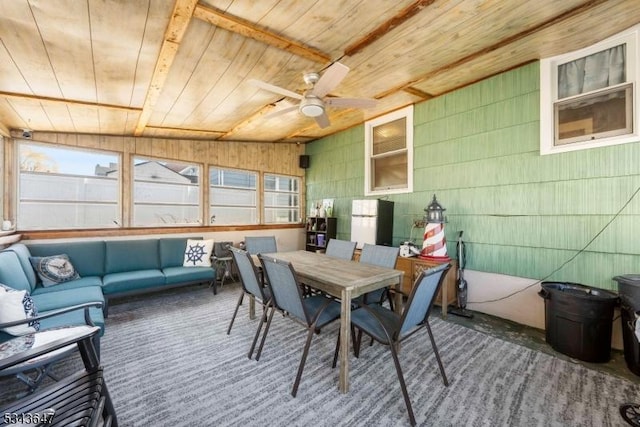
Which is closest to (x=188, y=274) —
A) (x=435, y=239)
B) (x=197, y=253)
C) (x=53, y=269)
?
(x=197, y=253)

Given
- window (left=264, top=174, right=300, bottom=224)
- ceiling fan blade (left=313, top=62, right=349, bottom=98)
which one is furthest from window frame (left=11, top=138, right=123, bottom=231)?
ceiling fan blade (left=313, top=62, right=349, bottom=98)

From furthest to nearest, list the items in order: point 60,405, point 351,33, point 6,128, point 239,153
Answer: point 239,153, point 6,128, point 351,33, point 60,405

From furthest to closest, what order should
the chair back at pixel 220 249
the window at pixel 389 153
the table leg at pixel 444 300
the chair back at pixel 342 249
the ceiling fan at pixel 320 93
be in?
1. the chair back at pixel 220 249
2. the window at pixel 389 153
3. the table leg at pixel 444 300
4. the chair back at pixel 342 249
5. the ceiling fan at pixel 320 93

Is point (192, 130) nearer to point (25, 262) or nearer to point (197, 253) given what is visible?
point (197, 253)

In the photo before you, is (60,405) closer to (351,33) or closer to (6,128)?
(351,33)

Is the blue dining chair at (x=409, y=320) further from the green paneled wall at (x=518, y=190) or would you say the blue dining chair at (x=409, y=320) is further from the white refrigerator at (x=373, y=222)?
the white refrigerator at (x=373, y=222)

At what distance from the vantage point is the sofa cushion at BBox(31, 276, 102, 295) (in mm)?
2935

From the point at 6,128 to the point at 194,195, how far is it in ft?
7.82

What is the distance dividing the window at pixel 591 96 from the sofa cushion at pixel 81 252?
19.1ft

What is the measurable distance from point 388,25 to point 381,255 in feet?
7.10

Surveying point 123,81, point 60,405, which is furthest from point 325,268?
point 123,81

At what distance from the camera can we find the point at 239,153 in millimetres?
5402

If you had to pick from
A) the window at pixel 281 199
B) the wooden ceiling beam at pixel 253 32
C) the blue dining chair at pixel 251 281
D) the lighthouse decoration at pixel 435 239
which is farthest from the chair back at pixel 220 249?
the wooden ceiling beam at pixel 253 32

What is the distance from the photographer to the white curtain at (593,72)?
2594 millimetres
